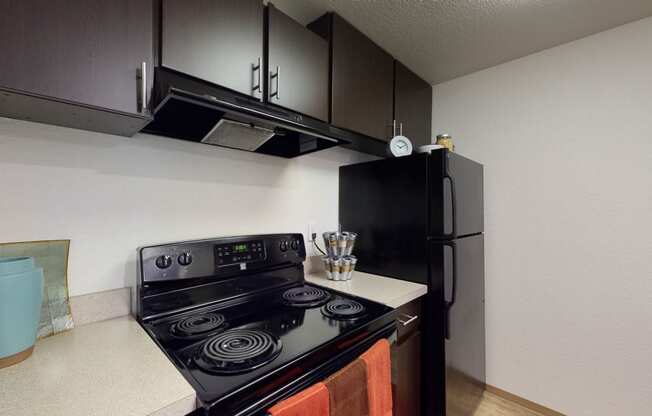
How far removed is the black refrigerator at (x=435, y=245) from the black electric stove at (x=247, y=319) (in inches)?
19.2

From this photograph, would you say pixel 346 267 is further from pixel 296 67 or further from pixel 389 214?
pixel 296 67

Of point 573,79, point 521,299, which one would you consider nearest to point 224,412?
point 521,299

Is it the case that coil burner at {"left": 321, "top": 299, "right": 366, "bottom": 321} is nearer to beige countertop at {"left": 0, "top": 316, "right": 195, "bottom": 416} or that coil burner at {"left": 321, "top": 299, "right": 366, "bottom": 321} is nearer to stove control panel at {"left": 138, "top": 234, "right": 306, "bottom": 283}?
stove control panel at {"left": 138, "top": 234, "right": 306, "bottom": 283}

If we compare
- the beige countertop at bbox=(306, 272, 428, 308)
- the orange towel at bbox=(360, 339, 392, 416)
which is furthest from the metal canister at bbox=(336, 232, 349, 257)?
the orange towel at bbox=(360, 339, 392, 416)

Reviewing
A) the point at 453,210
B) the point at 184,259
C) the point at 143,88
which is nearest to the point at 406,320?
the point at 453,210

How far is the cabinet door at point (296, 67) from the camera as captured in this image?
120cm

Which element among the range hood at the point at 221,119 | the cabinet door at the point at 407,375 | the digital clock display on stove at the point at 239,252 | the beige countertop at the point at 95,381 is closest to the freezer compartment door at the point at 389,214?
the cabinet door at the point at 407,375

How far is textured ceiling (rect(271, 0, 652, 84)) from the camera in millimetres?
1453

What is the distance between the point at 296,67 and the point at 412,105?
111 cm

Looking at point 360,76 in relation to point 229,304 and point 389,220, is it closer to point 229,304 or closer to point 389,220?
point 389,220

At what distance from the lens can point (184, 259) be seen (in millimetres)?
1092

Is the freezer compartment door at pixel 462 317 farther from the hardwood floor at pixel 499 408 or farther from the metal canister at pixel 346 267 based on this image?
the metal canister at pixel 346 267

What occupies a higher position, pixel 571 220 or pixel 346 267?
pixel 571 220

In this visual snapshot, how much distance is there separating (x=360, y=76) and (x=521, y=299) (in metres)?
1.82
